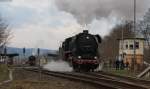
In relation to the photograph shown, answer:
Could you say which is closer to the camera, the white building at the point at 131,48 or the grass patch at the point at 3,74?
the grass patch at the point at 3,74

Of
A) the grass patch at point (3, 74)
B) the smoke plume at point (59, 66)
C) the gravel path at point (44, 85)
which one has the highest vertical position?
the smoke plume at point (59, 66)

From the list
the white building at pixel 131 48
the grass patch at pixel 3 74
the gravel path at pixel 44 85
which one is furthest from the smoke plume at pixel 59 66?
the gravel path at pixel 44 85

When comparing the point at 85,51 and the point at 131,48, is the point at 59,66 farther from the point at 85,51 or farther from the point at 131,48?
the point at 131,48

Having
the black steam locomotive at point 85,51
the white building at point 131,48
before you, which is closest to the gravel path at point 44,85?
the black steam locomotive at point 85,51

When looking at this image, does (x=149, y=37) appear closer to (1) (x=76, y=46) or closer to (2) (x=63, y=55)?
(2) (x=63, y=55)

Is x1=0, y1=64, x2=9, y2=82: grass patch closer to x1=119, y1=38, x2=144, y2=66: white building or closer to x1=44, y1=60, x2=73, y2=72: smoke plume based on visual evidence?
x1=44, y1=60, x2=73, y2=72: smoke plume

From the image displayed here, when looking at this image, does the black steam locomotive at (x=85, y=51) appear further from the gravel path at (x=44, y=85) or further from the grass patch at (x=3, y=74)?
the gravel path at (x=44, y=85)

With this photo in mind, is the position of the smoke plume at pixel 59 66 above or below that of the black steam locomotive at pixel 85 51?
below

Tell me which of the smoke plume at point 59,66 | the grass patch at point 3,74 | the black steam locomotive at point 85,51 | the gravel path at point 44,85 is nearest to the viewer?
the gravel path at point 44,85

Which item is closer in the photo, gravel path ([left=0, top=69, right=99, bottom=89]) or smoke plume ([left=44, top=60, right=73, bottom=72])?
gravel path ([left=0, top=69, right=99, bottom=89])

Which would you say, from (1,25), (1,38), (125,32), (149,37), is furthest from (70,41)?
(125,32)

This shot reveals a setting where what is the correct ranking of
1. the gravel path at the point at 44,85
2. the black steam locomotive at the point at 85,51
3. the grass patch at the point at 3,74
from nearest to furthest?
the gravel path at the point at 44,85, the grass patch at the point at 3,74, the black steam locomotive at the point at 85,51

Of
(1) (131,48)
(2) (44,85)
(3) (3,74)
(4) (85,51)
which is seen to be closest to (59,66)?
(4) (85,51)

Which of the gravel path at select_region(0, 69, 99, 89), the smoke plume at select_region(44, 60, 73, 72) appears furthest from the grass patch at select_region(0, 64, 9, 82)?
the smoke plume at select_region(44, 60, 73, 72)
